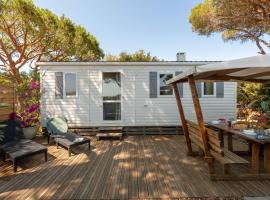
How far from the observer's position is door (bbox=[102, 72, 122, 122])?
700 centimetres

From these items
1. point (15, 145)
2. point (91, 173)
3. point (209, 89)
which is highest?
point (209, 89)

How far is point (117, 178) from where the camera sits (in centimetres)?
319

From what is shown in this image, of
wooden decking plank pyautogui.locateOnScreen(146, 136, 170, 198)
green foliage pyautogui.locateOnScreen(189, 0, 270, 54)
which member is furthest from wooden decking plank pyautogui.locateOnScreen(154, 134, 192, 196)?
green foliage pyautogui.locateOnScreen(189, 0, 270, 54)

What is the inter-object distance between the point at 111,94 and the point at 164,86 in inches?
88.0

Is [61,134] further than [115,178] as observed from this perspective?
Yes

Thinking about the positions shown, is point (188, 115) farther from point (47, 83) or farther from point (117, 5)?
point (117, 5)

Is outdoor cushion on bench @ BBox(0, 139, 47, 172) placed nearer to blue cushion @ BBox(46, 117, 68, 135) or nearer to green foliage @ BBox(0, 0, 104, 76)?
blue cushion @ BBox(46, 117, 68, 135)

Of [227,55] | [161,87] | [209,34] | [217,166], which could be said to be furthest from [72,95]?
[227,55]

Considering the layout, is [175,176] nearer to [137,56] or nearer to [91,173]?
[91,173]

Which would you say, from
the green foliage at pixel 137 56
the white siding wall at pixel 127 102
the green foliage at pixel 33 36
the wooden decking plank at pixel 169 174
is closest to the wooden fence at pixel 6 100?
the white siding wall at pixel 127 102

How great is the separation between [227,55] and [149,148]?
10.7 meters

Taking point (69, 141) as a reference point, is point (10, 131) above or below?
above

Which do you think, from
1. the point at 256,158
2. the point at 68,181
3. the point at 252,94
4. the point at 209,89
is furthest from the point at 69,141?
the point at 252,94

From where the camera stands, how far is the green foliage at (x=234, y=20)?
27.2 feet
